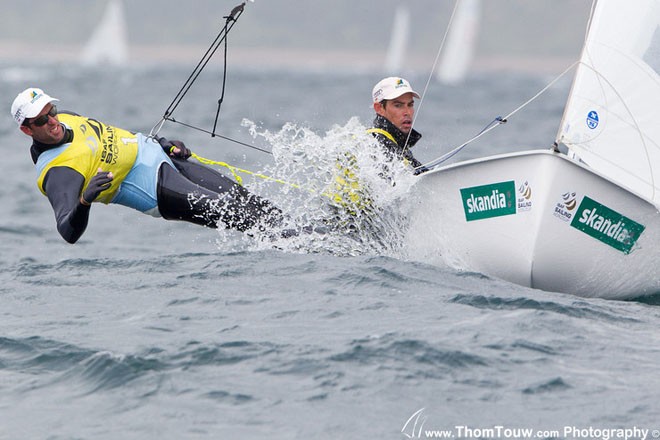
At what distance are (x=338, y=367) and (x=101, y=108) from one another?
1878cm

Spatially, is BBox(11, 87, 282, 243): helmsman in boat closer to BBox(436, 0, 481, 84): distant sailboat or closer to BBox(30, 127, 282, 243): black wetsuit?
BBox(30, 127, 282, 243): black wetsuit

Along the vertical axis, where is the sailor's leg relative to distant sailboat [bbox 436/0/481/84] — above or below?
below

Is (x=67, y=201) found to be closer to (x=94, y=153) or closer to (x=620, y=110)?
(x=94, y=153)

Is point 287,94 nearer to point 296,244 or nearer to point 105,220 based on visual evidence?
point 105,220

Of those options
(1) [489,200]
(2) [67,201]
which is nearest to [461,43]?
(1) [489,200]

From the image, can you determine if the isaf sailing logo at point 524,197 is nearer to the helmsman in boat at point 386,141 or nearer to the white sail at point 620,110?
the white sail at point 620,110

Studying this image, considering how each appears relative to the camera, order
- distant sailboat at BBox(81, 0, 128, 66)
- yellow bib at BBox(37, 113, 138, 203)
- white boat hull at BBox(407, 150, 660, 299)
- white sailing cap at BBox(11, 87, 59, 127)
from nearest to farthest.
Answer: white boat hull at BBox(407, 150, 660, 299)
white sailing cap at BBox(11, 87, 59, 127)
yellow bib at BBox(37, 113, 138, 203)
distant sailboat at BBox(81, 0, 128, 66)

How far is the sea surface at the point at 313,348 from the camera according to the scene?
3250 mm

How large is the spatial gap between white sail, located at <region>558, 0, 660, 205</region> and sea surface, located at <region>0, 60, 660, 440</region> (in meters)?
0.70

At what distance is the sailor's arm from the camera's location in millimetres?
4707

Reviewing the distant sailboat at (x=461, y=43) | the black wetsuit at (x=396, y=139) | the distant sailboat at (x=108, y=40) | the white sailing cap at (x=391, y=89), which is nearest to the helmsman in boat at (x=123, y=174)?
the black wetsuit at (x=396, y=139)

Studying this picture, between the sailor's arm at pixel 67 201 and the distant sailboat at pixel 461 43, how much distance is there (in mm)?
29580

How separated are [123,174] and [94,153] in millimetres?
218

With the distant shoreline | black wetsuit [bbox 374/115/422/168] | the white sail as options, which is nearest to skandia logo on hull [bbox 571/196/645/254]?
the white sail
